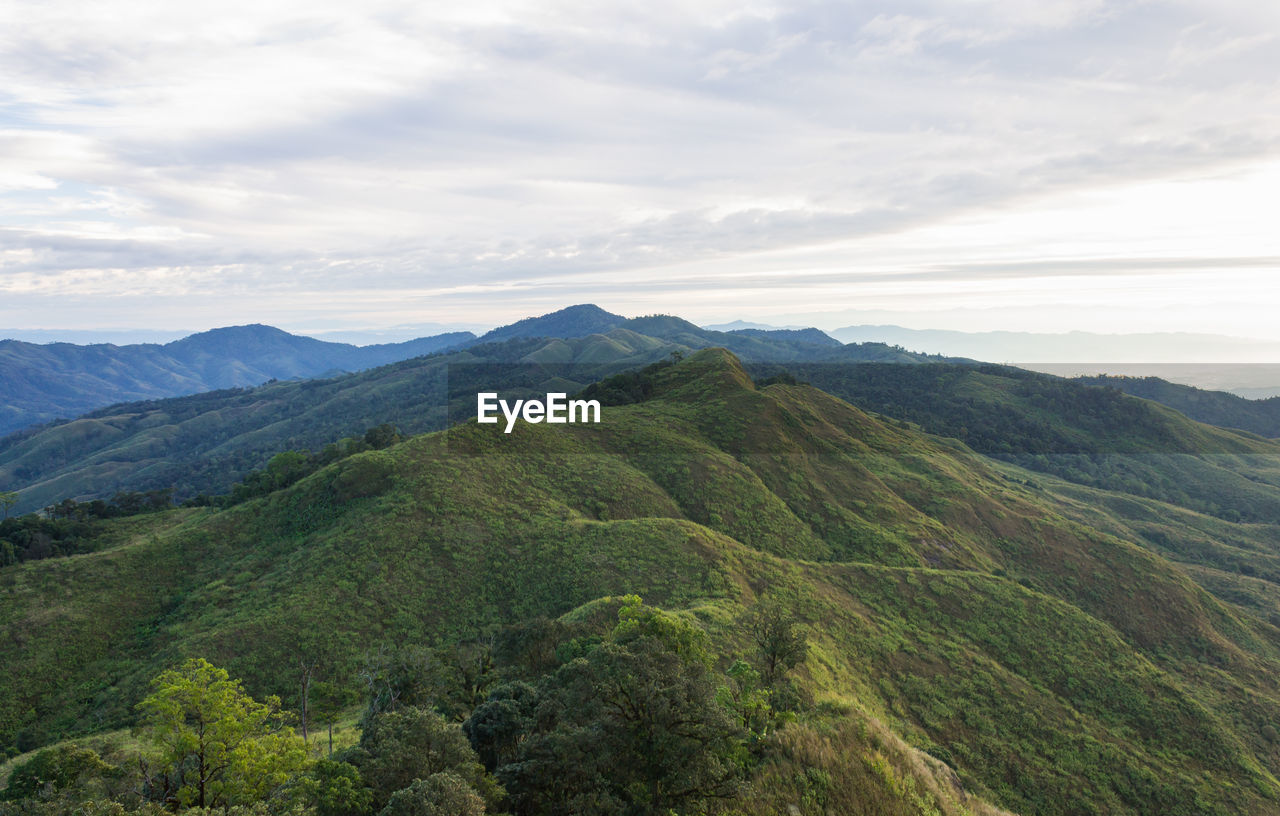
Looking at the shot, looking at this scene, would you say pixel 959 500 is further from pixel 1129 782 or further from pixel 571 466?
pixel 571 466

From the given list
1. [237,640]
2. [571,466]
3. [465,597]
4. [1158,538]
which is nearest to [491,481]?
[571,466]

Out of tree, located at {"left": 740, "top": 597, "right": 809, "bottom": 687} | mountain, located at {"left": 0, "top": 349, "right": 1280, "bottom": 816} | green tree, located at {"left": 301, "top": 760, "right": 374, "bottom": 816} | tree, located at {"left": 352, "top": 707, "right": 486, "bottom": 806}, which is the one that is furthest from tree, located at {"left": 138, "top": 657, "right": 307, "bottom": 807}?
tree, located at {"left": 740, "top": 597, "right": 809, "bottom": 687}

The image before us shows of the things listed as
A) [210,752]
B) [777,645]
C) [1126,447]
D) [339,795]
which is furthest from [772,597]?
[1126,447]

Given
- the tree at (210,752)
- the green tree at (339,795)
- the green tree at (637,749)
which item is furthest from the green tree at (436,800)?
the tree at (210,752)

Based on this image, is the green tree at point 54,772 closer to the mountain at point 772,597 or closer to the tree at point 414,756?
the tree at point 414,756

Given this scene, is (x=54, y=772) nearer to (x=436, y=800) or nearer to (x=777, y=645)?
(x=436, y=800)
